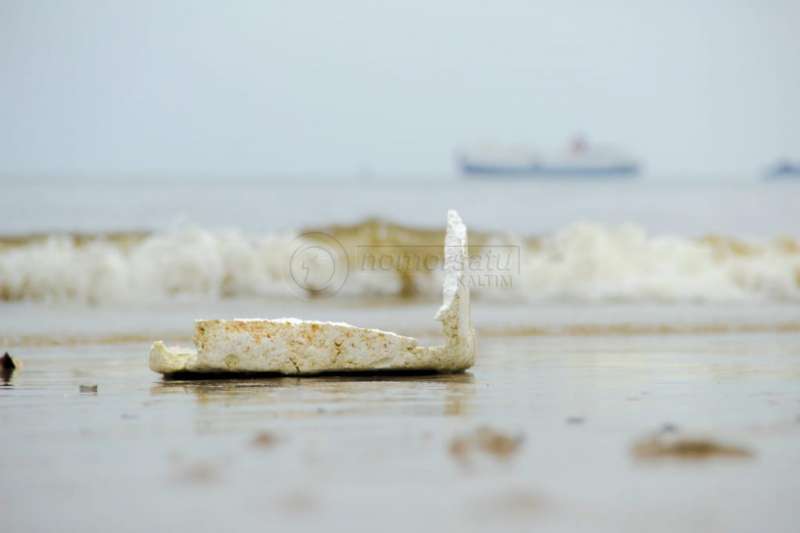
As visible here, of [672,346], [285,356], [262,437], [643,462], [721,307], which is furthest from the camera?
[721,307]

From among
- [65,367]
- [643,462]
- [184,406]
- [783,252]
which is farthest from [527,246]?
[643,462]

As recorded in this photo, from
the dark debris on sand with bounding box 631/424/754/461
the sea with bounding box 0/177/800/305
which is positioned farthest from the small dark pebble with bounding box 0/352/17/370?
the sea with bounding box 0/177/800/305

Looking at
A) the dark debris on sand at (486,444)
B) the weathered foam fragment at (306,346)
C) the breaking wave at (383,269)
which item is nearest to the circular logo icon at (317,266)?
the breaking wave at (383,269)

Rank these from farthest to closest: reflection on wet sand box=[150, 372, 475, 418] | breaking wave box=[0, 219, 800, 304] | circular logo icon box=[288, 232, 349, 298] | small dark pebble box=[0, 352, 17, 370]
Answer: circular logo icon box=[288, 232, 349, 298]
breaking wave box=[0, 219, 800, 304]
small dark pebble box=[0, 352, 17, 370]
reflection on wet sand box=[150, 372, 475, 418]

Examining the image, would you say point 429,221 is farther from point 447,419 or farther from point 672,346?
point 447,419

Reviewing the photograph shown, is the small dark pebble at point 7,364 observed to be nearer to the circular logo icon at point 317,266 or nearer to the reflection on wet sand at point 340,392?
the reflection on wet sand at point 340,392

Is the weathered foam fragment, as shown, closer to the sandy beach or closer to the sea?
the sandy beach
